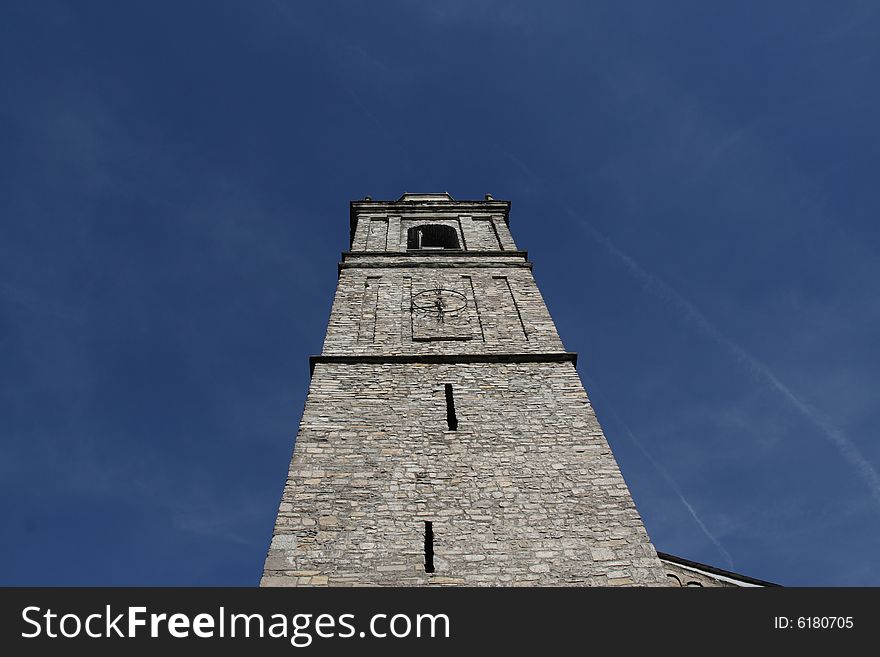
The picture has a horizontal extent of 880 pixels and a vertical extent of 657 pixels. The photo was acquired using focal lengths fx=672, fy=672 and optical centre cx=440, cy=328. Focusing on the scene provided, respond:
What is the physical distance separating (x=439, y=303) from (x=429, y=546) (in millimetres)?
6890

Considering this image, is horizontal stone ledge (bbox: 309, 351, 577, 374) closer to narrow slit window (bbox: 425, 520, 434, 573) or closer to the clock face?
the clock face

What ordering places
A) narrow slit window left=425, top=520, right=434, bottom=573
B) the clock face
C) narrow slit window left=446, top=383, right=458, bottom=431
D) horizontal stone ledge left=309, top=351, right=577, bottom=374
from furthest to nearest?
the clock face, horizontal stone ledge left=309, top=351, right=577, bottom=374, narrow slit window left=446, top=383, right=458, bottom=431, narrow slit window left=425, top=520, right=434, bottom=573

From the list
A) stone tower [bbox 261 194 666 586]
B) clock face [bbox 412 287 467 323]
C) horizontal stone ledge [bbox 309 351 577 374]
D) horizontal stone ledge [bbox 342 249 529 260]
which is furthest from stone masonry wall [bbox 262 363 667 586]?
horizontal stone ledge [bbox 342 249 529 260]

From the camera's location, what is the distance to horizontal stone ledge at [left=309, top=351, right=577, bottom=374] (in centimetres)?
1119

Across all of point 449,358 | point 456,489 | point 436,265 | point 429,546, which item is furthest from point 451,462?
point 436,265

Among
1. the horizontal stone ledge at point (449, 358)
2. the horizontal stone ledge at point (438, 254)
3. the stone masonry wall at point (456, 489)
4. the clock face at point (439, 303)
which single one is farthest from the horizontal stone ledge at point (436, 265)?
the stone masonry wall at point (456, 489)

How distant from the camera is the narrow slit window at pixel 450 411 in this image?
9.71 meters

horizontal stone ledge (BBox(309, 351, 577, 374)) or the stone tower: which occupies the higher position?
horizontal stone ledge (BBox(309, 351, 577, 374))

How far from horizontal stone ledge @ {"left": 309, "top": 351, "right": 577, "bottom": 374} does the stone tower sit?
2cm

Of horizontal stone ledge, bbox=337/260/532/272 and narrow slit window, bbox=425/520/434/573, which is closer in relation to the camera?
narrow slit window, bbox=425/520/434/573

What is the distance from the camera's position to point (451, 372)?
1104cm

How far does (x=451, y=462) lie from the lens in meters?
8.90

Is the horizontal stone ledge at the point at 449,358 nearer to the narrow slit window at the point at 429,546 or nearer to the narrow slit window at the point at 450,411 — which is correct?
the narrow slit window at the point at 450,411
